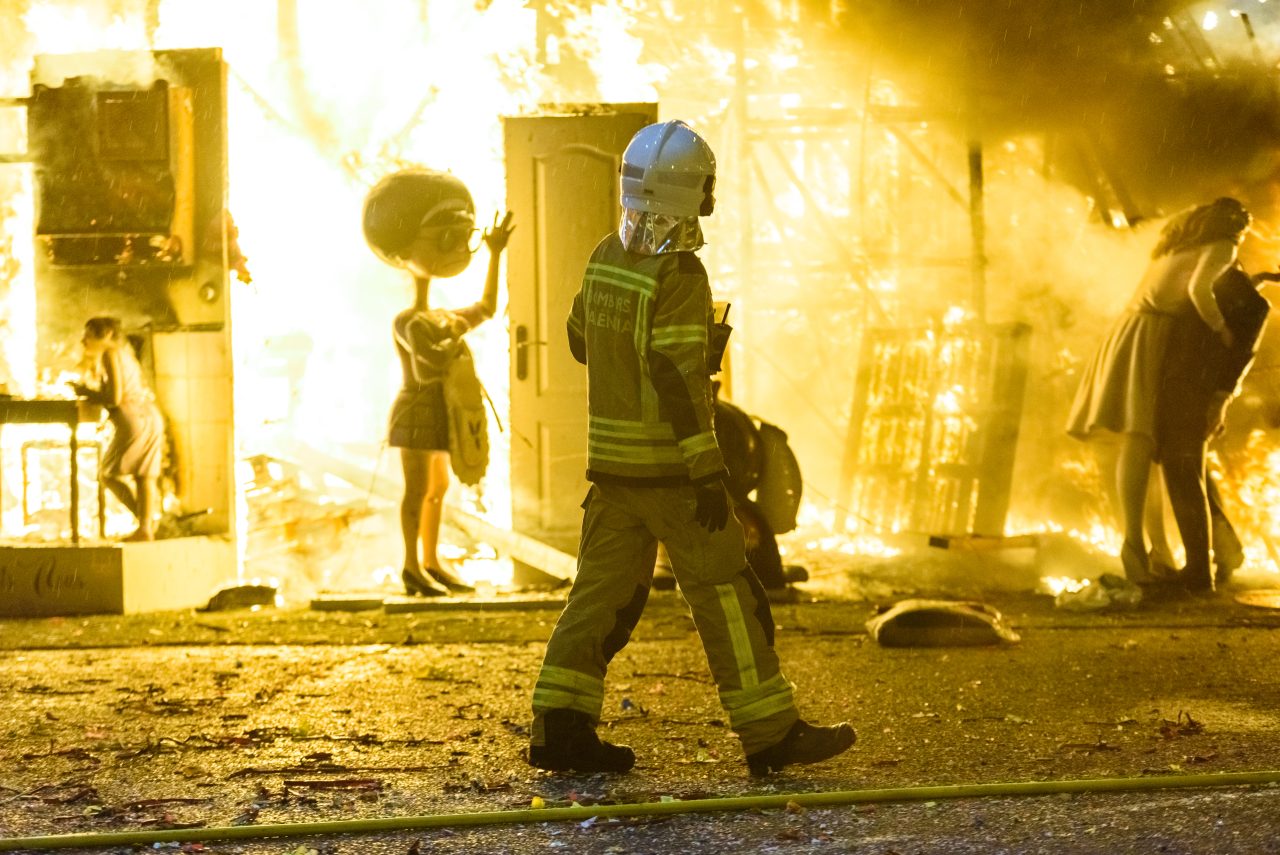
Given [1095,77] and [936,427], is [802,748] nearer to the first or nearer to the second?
[936,427]

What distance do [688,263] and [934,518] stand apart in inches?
254

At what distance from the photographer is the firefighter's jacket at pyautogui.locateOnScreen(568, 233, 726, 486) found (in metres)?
4.11

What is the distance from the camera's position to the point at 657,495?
13.9 ft

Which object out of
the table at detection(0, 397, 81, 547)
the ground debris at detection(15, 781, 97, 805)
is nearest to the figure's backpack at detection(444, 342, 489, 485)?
the table at detection(0, 397, 81, 547)

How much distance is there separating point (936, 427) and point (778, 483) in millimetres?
3512

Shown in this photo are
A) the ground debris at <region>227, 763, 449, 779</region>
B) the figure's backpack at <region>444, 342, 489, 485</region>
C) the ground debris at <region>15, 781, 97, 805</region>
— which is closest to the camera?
the ground debris at <region>15, 781, 97, 805</region>

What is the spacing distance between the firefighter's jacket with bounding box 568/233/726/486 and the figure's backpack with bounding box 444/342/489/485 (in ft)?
12.9

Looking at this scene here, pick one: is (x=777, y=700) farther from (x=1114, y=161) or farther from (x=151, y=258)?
(x=1114, y=161)

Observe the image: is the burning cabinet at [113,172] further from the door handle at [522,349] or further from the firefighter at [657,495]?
the firefighter at [657,495]

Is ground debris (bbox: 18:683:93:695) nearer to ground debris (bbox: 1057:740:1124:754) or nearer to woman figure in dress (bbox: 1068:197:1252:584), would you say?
ground debris (bbox: 1057:740:1124:754)

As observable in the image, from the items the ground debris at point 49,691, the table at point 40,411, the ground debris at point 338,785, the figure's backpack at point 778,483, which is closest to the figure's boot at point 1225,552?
the figure's backpack at point 778,483

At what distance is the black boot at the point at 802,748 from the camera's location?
4.17 m

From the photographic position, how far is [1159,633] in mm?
6992

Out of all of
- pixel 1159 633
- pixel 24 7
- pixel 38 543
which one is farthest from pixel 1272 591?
pixel 24 7
